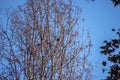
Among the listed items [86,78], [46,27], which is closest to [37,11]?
[46,27]

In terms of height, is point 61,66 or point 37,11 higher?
point 37,11

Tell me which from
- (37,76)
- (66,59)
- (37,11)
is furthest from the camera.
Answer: (37,11)

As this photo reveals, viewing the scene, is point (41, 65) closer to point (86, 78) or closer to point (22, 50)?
point (22, 50)

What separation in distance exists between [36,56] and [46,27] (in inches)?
39.4

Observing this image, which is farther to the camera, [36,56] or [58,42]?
[58,42]

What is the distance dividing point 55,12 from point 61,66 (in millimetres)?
1809

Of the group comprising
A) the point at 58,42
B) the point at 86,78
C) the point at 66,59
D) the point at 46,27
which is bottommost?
the point at 86,78

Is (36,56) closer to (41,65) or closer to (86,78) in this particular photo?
(41,65)

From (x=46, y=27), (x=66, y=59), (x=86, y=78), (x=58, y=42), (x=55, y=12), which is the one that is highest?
(x=55, y=12)

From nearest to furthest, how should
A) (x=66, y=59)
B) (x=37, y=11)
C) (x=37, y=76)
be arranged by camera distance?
(x=37, y=76)
(x=66, y=59)
(x=37, y=11)

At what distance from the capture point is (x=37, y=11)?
262 inches

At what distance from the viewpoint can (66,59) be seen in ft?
20.3

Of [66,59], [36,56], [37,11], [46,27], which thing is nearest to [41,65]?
[36,56]

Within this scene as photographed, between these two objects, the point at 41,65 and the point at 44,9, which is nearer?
the point at 41,65
